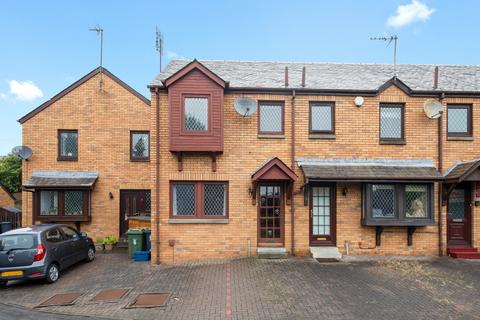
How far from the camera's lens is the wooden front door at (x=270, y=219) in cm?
1012

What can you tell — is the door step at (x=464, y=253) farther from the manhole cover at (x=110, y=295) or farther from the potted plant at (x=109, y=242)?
the potted plant at (x=109, y=242)

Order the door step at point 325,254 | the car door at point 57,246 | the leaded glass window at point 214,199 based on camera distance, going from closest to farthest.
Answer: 1. the car door at point 57,246
2. the door step at point 325,254
3. the leaded glass window at point 214,199

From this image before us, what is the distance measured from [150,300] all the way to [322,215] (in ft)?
20.7

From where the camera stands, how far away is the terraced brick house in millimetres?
9734

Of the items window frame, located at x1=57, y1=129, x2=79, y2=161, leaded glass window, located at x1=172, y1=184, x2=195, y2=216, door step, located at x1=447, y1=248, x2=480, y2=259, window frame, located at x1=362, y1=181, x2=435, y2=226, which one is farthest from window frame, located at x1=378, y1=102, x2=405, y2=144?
window frame, located at x1=57, y1=129, x2=79, y2=161

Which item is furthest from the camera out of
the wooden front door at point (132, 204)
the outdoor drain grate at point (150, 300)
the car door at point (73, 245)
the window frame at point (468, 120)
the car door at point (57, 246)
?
the wooden front door at point (132, 204)

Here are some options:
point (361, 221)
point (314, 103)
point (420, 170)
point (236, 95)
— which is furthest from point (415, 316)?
point (236, 95)

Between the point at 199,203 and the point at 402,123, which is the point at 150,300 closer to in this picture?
the point at 199,203

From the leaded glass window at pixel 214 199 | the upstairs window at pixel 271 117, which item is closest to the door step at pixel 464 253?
the upstairs window at pixel 271 117

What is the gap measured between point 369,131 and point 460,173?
313cm

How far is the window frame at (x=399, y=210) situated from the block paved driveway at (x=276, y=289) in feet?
4.30

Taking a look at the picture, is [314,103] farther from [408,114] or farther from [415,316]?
[415,316]

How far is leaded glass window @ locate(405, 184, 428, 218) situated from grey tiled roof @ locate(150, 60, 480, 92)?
3.60m

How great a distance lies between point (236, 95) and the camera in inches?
402
